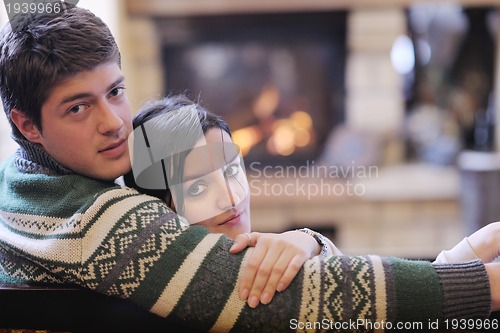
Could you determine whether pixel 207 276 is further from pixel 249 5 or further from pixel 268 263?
pixel 249 5

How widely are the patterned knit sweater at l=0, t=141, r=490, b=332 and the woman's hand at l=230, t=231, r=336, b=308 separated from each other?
0.01 m

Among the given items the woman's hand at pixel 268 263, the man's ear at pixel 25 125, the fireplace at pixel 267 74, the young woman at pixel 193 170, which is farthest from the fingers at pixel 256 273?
the fireplace at pixel 267 74

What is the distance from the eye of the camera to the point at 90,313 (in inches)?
29.9

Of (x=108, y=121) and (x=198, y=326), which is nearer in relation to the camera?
(x=198, y=326)

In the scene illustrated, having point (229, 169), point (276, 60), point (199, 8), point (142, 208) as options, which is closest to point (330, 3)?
point (276, 60)

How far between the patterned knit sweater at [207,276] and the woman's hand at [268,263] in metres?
0.01

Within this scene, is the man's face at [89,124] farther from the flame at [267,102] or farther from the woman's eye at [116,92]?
the flame at [267,102]

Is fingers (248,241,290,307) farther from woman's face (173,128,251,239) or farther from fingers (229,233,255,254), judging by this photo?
woman's face (173,128,251,239)

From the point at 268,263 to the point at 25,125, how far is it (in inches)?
17.6

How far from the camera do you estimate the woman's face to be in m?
0.96

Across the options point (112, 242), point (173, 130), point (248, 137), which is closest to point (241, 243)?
point (112, 242)

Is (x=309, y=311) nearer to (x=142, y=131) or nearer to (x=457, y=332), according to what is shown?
(x=457, y=332)

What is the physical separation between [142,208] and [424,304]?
0.39 meters

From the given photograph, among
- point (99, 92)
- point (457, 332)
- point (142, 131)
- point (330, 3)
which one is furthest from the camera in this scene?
point (330, 3)
